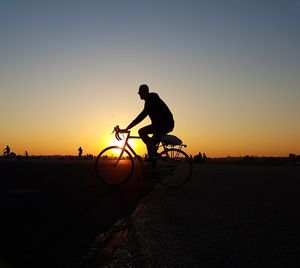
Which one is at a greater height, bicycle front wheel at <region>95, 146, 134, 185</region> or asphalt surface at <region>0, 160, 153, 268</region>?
bicycle front wheel at <region>95, 146, 134, 185</region>

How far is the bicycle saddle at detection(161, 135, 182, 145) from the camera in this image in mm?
11453

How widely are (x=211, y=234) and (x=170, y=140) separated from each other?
5.84 meters

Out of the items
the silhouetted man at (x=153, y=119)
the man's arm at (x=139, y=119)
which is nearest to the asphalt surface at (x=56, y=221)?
the silhouetted man at (x=153, y=119)

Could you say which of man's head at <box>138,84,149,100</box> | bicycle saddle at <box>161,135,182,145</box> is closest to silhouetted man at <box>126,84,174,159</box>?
man's head at <box>138,84,149,100</box>

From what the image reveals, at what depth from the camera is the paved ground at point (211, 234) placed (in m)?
4.50

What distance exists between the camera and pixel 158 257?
458 centimetres

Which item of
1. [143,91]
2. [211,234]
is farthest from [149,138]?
[211,234]

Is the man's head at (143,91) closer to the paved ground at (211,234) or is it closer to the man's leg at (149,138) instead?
the man's leg at (149,138)

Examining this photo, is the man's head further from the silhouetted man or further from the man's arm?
the man's arm

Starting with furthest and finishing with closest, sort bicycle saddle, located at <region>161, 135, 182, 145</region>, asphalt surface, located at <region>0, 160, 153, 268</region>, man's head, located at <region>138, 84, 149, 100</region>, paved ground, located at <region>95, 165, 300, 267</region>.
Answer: bicycle saddle, located at <region>161, 135, 182, 145</region> → man's head, located at <region>138, 84, 149, 100</region> → asphalt surface, located at <region>0, 160, 153, 268</region> → paved ground, located at <region>95, 165, 300, 267</region>

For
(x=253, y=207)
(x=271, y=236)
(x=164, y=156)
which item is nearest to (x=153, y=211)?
(x=253, y=207)

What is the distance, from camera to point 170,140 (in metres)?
11.5

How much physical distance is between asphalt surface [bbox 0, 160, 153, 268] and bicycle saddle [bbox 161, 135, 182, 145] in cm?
123

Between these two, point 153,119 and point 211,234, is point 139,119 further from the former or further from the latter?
point 211,234
